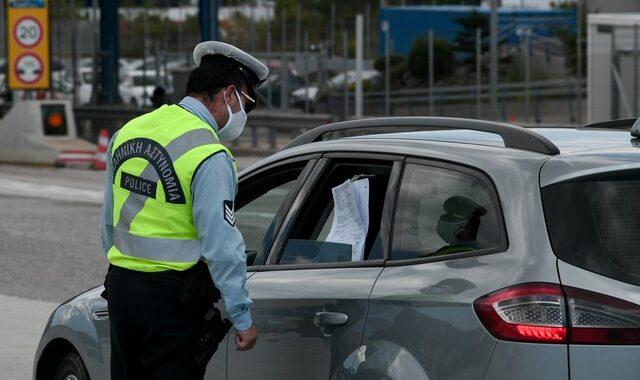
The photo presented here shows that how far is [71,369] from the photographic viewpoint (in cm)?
612

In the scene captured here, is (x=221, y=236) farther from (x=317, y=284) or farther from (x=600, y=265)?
(x=600, y=265)

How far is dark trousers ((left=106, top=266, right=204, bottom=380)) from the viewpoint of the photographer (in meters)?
4.79

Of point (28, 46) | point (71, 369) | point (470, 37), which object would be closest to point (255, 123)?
point (28, 46)

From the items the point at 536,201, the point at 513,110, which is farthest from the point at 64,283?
the point at 513,110

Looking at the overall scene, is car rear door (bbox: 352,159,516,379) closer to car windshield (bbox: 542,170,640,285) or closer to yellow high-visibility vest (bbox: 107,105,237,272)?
car windshield (bbox: 542,170,640,285)

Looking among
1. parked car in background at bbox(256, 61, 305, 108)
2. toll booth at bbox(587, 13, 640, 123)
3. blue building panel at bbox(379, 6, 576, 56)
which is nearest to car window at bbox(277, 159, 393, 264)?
toll booth at bbox(587, 13, 640, 123)

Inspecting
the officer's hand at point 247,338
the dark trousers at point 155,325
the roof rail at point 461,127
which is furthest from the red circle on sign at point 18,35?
the officer's hand at point 247,338

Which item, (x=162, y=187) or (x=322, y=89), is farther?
(x=322, y=89)

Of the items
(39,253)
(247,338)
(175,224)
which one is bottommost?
(39,253)

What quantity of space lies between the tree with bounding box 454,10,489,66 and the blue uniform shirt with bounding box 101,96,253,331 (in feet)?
139

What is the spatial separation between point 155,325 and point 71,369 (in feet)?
4.79

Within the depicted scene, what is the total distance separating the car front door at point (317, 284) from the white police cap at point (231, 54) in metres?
0.39

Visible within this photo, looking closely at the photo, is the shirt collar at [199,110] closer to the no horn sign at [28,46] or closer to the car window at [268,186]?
the car window at [268,186]

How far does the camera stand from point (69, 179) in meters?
24.7
